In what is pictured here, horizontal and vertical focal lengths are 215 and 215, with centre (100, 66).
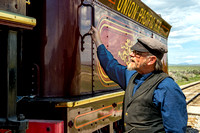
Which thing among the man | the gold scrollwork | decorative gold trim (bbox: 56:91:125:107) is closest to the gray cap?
the man

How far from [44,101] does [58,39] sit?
0.75 meters

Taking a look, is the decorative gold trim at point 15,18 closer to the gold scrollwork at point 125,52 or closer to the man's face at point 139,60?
the man's face at point 139,60

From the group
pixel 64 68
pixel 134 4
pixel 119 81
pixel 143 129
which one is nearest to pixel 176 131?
pixel 143 129

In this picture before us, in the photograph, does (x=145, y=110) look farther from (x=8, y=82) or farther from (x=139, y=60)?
(x=8, y=82)

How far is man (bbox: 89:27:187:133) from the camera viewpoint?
1654mm

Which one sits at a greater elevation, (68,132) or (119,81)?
(119,81)

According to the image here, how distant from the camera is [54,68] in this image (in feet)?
8.34

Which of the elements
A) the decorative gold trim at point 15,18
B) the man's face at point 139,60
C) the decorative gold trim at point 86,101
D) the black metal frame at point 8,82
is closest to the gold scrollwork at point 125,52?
the decorative gold trim at point 86,101

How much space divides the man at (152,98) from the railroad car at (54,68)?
64cm

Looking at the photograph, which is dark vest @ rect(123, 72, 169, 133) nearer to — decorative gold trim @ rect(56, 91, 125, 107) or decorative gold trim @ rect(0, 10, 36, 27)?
decorative gold trim @ rect(56, 91, 125, 107)

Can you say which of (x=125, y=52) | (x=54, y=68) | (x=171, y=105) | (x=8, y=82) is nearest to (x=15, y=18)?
(x=8, y=82)

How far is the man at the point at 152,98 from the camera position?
165 cm

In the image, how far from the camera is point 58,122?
6.93 feet

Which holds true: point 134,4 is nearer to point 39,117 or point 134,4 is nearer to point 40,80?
point 40,80
